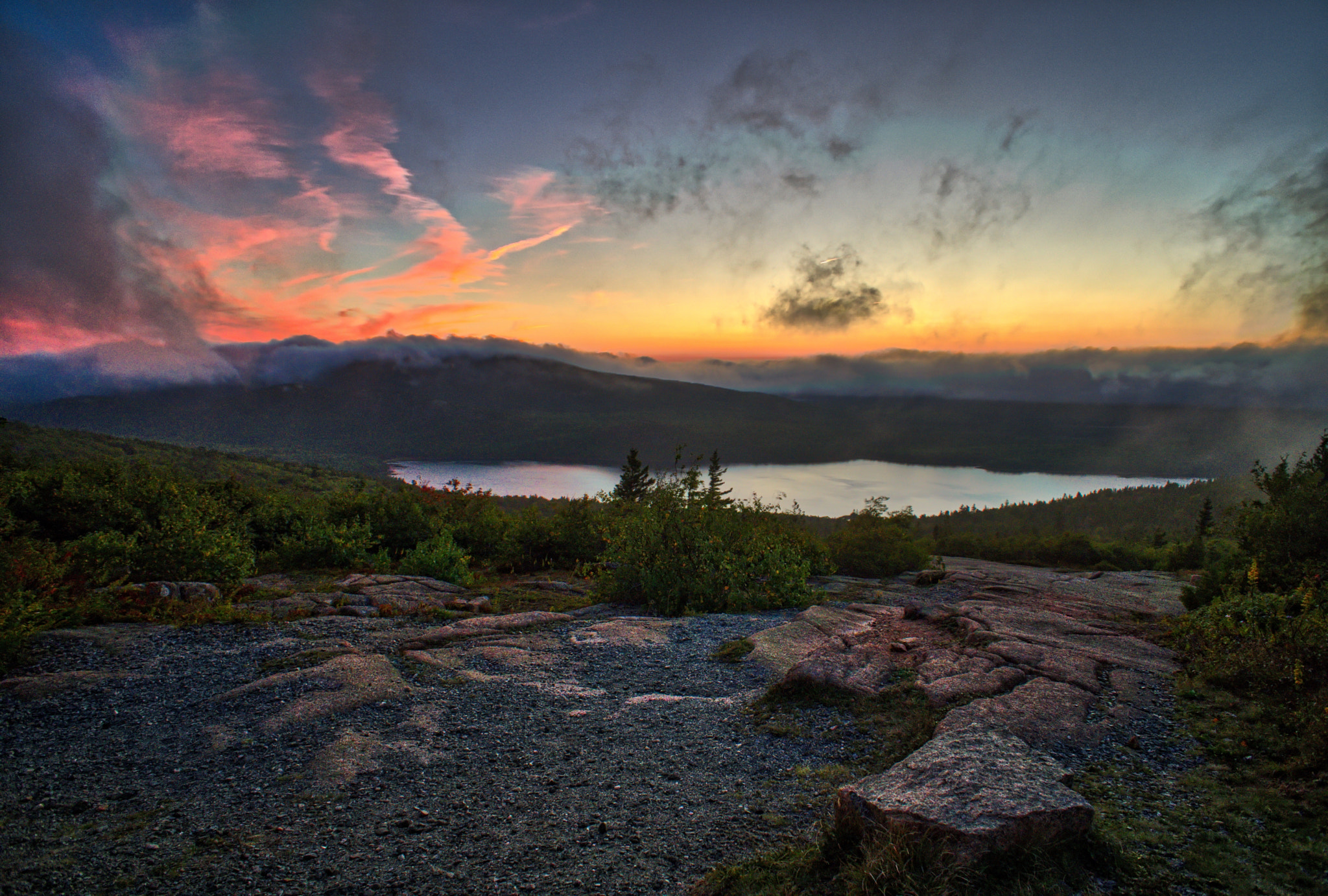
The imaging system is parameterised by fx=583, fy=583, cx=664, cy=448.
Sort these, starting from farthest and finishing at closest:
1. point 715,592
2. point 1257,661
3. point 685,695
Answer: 1. point 715,592
2. point 685,695
3. point 1257,661

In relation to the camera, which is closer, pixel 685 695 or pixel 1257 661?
pixel 1257 661

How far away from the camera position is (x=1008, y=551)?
1062 inches

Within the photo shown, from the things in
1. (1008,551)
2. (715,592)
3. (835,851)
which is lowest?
(1008,551)

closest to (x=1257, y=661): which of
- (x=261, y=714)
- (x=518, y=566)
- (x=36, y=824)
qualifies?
(x=261, y=714)

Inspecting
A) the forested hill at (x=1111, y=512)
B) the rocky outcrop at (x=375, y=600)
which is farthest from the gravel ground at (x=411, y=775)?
the forested hill at (x=1111, y=512)

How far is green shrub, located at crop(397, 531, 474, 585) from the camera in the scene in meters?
11.2

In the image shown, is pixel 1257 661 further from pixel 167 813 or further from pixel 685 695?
pixel 167 813

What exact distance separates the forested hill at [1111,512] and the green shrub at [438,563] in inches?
2497

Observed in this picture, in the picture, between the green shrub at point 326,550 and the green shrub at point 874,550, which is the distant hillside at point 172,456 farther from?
the green shrub at point 874,550

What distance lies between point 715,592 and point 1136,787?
627 cm

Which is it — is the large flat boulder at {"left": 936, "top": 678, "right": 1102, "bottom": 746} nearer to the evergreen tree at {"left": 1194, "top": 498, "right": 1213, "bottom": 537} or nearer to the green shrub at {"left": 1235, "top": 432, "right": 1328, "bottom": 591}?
the green shrub at {"left": 1235, "top": 432, "right": 1328, "bottom": 591}

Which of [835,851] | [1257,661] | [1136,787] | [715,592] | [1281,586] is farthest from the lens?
[715,592]

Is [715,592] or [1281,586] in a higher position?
[1281,586]

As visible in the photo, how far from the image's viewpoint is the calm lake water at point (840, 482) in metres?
109
